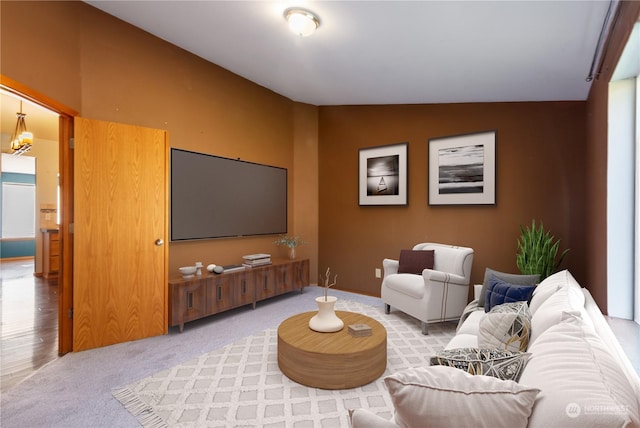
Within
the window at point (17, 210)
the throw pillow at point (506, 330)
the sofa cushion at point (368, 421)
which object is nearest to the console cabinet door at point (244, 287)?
the throw pillow at point (506, 330)

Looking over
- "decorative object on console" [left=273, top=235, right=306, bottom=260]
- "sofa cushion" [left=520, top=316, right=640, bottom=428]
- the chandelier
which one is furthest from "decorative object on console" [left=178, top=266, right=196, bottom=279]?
the chandelier

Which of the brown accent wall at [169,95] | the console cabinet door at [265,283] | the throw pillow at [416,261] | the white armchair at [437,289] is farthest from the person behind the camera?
the console cabinet door at [265,283]

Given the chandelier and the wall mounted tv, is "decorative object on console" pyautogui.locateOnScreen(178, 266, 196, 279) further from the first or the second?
the chandelier

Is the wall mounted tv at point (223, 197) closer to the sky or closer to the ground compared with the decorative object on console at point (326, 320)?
closer to the sky

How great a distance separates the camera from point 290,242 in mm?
4785

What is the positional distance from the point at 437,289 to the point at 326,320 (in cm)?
134

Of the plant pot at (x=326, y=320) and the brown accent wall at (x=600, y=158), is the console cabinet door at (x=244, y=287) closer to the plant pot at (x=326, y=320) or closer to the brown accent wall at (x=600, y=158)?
the plant pot at (x=326, y=320)

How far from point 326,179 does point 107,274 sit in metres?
3.33

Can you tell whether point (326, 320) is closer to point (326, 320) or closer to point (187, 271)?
point (326, 320)

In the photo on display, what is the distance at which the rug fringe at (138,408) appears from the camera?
184 cm

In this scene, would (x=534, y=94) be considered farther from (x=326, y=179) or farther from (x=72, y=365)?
(x=72, y=365)

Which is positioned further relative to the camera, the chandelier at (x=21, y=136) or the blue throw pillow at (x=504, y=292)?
the chandelier at (x=21, y=136)

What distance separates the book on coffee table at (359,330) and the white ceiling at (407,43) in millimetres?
2441

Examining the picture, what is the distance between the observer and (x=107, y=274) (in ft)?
9.66
